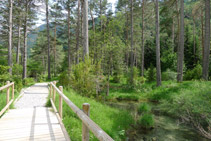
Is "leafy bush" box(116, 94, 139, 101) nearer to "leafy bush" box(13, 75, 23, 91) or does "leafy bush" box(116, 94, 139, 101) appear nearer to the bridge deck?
"leafy bush" box(13, 75, 23, 91)

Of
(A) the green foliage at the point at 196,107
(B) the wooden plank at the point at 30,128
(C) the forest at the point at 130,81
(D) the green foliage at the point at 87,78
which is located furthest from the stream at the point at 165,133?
(B) the wooden plank at the point at 30,128

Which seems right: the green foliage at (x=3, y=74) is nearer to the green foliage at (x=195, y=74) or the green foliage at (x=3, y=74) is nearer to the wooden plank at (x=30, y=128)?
the wooden plank at (x=30, y=128)

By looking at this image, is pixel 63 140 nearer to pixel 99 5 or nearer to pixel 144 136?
pixel 144 136

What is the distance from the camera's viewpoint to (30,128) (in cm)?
409

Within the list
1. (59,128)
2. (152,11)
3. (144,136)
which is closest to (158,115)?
(144,136)

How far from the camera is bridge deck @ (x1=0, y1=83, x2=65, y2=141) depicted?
3.52 meters

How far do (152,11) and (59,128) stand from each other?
20.2 m

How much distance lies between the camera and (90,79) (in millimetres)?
7938

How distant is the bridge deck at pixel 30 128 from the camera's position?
11.6 feet

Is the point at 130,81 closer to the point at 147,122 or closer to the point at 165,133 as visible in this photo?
the point at 147,122

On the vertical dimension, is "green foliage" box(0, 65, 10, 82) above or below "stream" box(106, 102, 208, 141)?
above

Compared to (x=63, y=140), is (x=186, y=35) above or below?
above

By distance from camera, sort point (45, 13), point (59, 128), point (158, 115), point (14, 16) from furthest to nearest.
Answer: point (45, 13) → point (14, 16) → point (158, 115) → point (59, 128)

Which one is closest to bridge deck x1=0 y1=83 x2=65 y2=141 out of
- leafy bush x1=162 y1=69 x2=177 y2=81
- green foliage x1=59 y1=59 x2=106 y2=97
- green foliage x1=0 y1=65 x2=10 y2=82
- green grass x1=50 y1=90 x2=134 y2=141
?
green grass x1=50 y1=90 x2=134 y2=141
